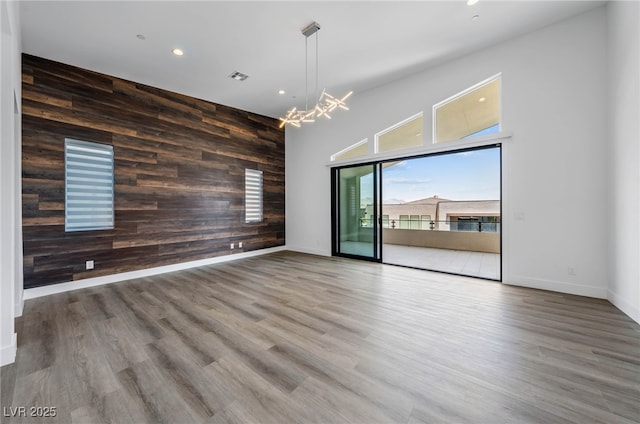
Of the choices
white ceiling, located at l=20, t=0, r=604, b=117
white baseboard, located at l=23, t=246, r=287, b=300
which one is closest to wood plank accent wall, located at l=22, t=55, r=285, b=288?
white baseboard, located at l=23, t=246, r=287, b=300

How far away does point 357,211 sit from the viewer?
243 inches

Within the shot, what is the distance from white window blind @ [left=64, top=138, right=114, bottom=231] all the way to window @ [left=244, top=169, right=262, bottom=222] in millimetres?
2703

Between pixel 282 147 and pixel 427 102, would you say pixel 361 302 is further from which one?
pixel 282 147

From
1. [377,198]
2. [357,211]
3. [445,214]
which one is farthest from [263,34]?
[445,214]

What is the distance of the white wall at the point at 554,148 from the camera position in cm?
339

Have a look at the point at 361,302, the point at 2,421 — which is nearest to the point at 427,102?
the point at 361,302

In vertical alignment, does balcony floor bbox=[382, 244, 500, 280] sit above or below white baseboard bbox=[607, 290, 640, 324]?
below

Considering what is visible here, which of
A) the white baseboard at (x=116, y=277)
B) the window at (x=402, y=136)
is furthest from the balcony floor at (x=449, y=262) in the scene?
the white baseboard at (x=116, y=277)

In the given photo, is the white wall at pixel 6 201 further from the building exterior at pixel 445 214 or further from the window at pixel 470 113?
the building exterior at pixel 445 214

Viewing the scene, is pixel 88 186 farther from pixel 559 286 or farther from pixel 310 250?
pixel 559 286

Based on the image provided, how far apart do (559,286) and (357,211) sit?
377 cm

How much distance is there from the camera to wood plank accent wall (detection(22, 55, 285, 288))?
373 cm

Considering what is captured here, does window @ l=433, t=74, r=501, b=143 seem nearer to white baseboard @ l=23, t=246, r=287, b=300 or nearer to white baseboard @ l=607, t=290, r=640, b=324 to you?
white baseboard @ l=607, t=290, r=640, b=324

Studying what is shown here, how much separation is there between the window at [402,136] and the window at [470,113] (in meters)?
0.35
